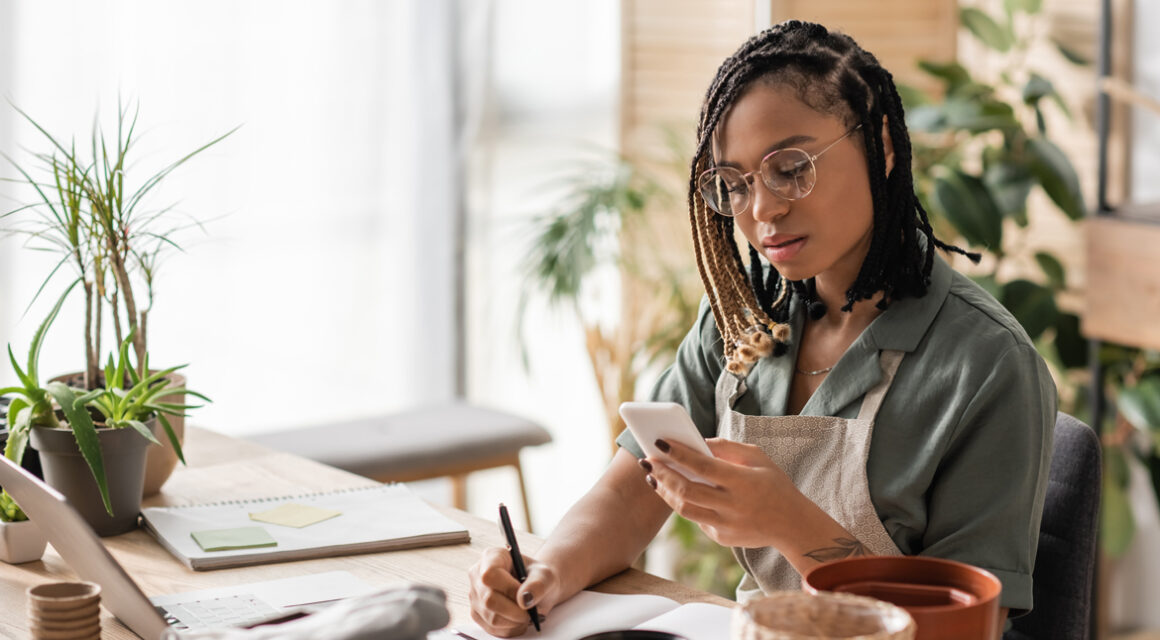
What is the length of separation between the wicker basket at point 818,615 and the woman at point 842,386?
1.01 ft

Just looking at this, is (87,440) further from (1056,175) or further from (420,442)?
(1056,175)

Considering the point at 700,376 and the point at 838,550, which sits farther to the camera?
the point at 700,376

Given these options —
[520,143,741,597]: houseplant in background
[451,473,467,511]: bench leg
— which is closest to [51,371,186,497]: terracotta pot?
[520,143,741,597]: houseplant in background

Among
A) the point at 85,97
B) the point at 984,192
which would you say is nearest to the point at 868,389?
the point at 984,192

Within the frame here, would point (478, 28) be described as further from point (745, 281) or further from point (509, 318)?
point (745, 281)

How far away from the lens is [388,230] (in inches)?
135

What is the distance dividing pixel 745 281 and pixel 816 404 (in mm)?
217

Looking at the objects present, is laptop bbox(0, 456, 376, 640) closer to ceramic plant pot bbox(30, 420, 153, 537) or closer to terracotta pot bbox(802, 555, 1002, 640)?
ceramic plant pot bbox(30, 420, 153, 537)

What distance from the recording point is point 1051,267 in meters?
3.16

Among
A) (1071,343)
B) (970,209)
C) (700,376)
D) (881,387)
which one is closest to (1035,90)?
(970,209)

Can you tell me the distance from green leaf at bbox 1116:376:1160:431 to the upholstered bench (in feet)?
4.11

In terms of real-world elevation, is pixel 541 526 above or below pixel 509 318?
below

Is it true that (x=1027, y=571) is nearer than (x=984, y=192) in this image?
Yes

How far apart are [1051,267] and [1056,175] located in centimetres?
27
